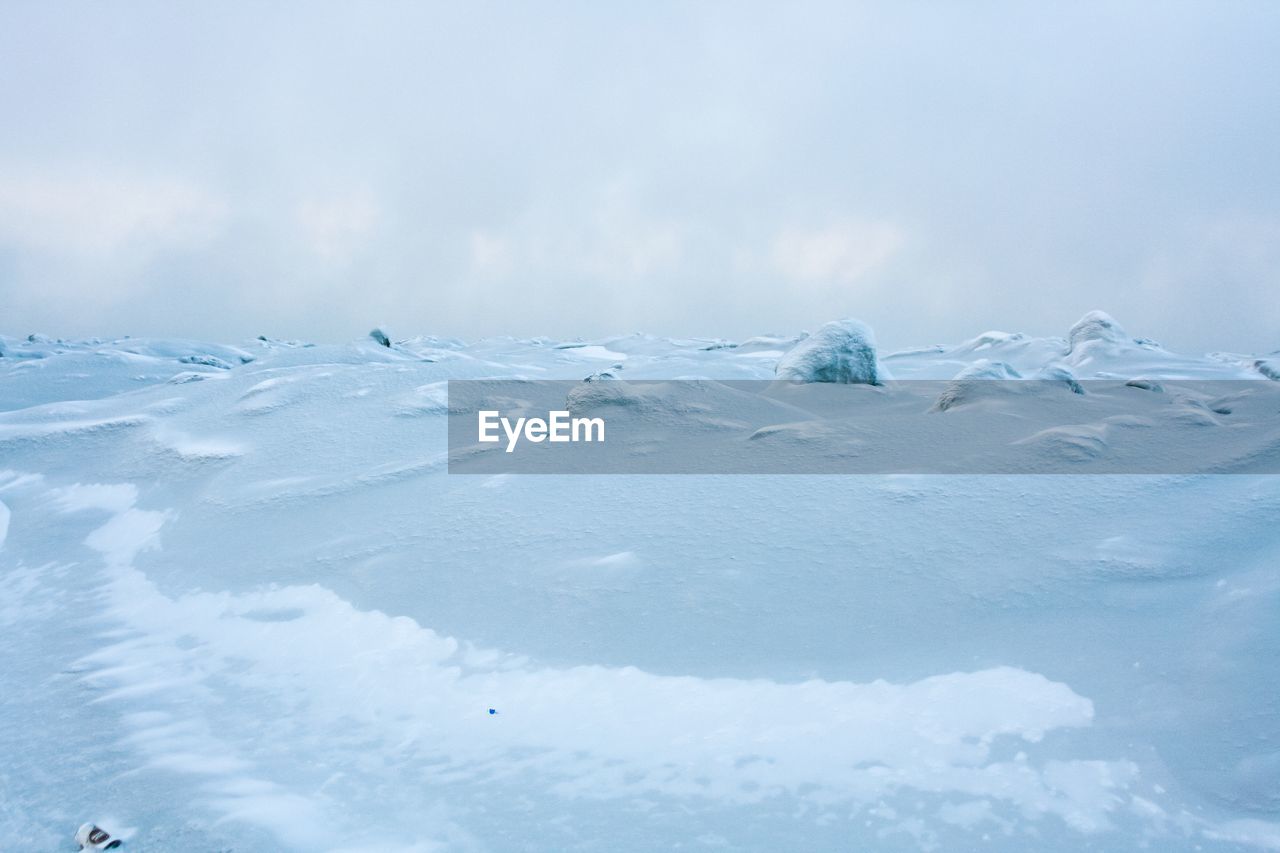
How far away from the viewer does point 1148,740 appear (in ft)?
5.64

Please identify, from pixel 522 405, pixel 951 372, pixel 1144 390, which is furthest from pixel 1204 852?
pixel 951 372

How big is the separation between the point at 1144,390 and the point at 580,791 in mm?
6197

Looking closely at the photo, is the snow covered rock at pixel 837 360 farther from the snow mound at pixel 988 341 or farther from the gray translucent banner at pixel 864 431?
the snow mound at pixel 988 341

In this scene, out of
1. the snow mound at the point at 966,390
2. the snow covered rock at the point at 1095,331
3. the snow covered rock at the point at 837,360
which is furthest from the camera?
the snow covered rock at the point at 1095,331

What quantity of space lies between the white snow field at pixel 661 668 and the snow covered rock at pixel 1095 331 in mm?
9407

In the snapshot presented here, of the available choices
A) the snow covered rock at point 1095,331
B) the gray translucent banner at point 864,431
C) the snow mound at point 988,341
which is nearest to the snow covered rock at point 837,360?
the gray translucent banner at point 864,431

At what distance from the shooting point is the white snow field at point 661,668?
1.62 m

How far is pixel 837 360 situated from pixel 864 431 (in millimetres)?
2327

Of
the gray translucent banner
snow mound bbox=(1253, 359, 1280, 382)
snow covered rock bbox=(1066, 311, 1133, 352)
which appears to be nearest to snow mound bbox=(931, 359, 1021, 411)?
the gray translucent banner

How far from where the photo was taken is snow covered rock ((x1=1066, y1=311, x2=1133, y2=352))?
442 inches

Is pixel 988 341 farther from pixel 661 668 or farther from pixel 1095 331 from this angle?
pixel 661 668

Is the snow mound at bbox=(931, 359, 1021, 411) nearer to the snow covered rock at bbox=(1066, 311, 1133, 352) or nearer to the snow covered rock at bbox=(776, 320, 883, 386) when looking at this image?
the snow covered rock at bbox=(776, 320, 883, 386)

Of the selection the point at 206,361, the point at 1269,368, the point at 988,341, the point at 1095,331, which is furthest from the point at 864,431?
the point at 206,361

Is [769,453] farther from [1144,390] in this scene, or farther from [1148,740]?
[1144,390]
